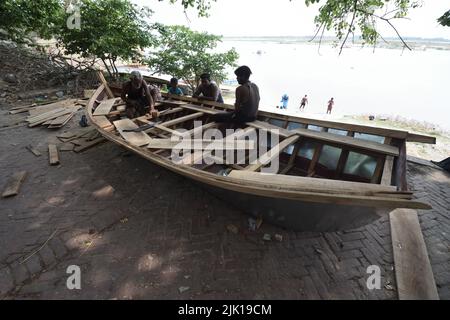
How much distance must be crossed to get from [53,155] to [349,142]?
5.89m

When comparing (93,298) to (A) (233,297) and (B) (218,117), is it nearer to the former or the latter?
(A) (233,297)

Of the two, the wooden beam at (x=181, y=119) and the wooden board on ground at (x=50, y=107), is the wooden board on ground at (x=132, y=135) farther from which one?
the wooden board on ground at (x=50, y=107)

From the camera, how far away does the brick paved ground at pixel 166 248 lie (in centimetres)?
264

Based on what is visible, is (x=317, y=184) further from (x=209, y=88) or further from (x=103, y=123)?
(x=209, y=88)

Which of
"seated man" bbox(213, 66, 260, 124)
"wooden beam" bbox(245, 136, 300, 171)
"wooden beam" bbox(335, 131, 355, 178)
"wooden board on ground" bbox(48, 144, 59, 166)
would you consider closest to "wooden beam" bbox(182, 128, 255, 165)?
"seated man" bbox(213, 66, 260, 124)

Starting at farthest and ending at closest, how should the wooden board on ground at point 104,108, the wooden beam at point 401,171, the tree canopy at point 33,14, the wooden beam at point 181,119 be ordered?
the tree canopy at point 33,14 < the wooden board on ground at point 104,108 < the wooden beam at point 181,119 < the wooden beam at point 401,171

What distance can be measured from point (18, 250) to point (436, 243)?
587 cm

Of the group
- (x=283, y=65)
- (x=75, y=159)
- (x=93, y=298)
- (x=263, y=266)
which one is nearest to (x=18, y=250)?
(x=93, y=298)

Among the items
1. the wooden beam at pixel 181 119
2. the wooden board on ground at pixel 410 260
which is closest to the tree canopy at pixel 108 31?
the wooden beam at pixel 181 119

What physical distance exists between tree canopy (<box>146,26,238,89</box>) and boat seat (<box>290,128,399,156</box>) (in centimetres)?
928

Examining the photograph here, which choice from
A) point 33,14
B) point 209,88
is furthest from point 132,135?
point 33,14

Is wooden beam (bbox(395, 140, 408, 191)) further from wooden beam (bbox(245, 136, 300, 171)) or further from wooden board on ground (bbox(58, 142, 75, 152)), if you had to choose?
wooden board on ground (bbox(58, 142, 75, 152))

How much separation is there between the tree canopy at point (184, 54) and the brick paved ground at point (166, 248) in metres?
8.69

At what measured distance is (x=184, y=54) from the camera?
454 inches
